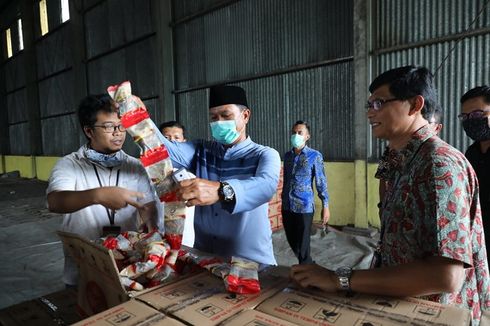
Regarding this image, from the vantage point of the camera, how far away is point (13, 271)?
4.03m

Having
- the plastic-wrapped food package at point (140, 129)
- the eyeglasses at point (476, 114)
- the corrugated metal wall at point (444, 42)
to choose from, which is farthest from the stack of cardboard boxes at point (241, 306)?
the corrugated metal wall at point (444, 42)

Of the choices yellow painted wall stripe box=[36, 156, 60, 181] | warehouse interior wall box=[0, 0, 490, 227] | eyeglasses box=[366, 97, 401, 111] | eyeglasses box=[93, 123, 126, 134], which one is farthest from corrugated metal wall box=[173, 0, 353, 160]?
yellow painted wall stripe box=[36, 156, 60, 181]

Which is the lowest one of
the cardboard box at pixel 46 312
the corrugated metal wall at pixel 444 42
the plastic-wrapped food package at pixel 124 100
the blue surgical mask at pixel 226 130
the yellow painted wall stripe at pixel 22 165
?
the yellow painted wall stripe at pixel 22 165

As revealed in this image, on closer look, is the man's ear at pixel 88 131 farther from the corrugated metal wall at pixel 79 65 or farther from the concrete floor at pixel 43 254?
the corrugated metal wall at pixel 79 65

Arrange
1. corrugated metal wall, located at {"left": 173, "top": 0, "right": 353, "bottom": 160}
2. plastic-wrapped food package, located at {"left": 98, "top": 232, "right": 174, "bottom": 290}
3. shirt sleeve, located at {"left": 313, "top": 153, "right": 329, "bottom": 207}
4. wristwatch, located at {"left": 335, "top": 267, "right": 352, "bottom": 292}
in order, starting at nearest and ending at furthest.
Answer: wristwatch, located at {"left": 335, "top": 267, "right": 352, "bottom": 292}, plastic-wrapped food package, located at {"left": 98, "top": 232, "right": 174, "bottom": 290}, shirt sleeve, located at {"left": 313, "top": 153, "right": 329, "bottom": 207}, corrugated metal wall, located at {"left": 173, "top": 0, "right": 353, "bottom": 160}

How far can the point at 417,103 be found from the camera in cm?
115

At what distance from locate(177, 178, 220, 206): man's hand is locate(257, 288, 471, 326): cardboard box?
363 millimetres

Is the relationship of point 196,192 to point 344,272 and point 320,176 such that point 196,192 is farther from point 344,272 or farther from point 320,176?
point 320,176

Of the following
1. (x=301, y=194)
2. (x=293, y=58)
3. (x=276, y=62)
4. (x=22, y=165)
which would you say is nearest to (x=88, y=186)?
(x=301, y=194)

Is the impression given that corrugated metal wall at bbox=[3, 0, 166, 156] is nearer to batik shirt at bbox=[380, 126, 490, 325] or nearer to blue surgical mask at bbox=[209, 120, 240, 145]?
blue surgical mask at bbox=[209, 120, 240, 145]

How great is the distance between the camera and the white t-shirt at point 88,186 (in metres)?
1.56

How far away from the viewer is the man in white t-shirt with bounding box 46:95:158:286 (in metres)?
1.51

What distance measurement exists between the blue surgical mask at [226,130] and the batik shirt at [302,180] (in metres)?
2.16

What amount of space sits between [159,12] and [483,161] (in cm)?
774
